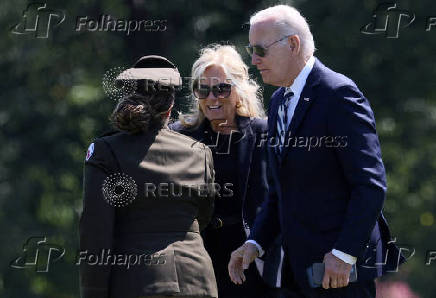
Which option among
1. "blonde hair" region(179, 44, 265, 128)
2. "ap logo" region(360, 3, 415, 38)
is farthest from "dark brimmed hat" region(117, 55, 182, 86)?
"ap logo" region(360, 3, 415, 38)

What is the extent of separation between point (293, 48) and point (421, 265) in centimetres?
801

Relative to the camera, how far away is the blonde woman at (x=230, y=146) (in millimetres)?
5066

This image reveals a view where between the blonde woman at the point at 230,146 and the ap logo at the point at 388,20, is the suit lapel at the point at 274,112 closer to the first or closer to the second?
the blonde woman at the point at 230,146

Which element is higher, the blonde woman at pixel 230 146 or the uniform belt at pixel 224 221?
A: the blonde woman at pixel 230 146

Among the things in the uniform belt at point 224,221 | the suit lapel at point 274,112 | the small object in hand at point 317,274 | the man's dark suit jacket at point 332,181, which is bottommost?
the small object in hand at point 317,274

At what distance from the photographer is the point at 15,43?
11734mm

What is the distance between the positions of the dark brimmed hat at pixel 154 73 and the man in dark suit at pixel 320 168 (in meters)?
0.39

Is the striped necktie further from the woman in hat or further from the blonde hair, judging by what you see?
the blonde hair

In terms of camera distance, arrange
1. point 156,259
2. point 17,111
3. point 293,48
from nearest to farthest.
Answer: point 156,259 → point 293,48 → point 17,111

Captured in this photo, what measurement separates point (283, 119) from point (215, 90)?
95 centimetres

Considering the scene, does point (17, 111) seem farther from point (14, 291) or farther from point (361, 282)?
point (361, 282)

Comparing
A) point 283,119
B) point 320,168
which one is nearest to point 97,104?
point 283,119

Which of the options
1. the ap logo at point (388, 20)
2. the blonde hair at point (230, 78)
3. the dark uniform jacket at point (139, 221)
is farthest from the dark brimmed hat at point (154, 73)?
Result: the ap logo at point (388, 20)

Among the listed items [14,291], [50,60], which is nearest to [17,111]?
[50,60]
